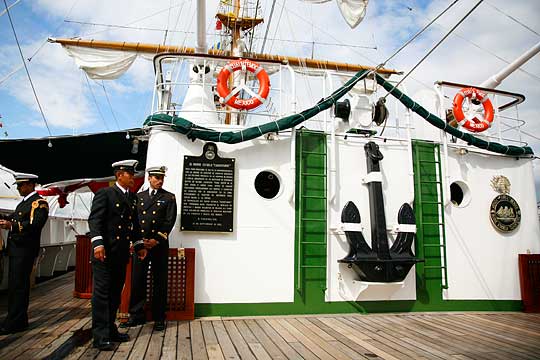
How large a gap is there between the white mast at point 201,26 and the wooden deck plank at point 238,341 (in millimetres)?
4985

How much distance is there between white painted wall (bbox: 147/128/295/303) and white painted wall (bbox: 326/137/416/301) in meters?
0.67

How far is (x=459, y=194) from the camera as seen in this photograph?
6.62m

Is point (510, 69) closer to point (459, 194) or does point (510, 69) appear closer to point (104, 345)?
point (459, 194)

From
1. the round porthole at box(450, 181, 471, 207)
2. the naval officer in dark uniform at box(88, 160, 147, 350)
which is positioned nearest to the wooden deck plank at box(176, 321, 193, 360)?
the naval officer in dark uniform at box(88, 160, 147, 350)

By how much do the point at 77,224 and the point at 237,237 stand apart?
9155mm

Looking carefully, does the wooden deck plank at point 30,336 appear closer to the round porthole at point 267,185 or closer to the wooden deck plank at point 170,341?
the wooden deck plank at point 170,341

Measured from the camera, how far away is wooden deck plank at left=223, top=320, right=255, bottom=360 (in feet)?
11.7

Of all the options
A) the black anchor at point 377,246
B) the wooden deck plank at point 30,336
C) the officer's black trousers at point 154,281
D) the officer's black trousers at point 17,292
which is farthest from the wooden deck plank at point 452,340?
the officer's black trousers at point 17,292

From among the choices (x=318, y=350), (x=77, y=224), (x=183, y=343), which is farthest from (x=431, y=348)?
(x=77, y=224)

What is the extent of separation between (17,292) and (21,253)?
1.40 feet

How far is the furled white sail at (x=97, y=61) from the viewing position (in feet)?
43.3

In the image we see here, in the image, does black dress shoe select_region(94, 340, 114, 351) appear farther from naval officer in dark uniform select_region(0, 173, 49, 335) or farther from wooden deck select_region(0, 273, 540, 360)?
naval officer in dark uniform select_region(0, 173, 49, 335)

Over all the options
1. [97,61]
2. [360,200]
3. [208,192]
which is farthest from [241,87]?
[97,61]

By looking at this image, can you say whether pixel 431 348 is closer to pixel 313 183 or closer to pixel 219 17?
pixel 313 183
